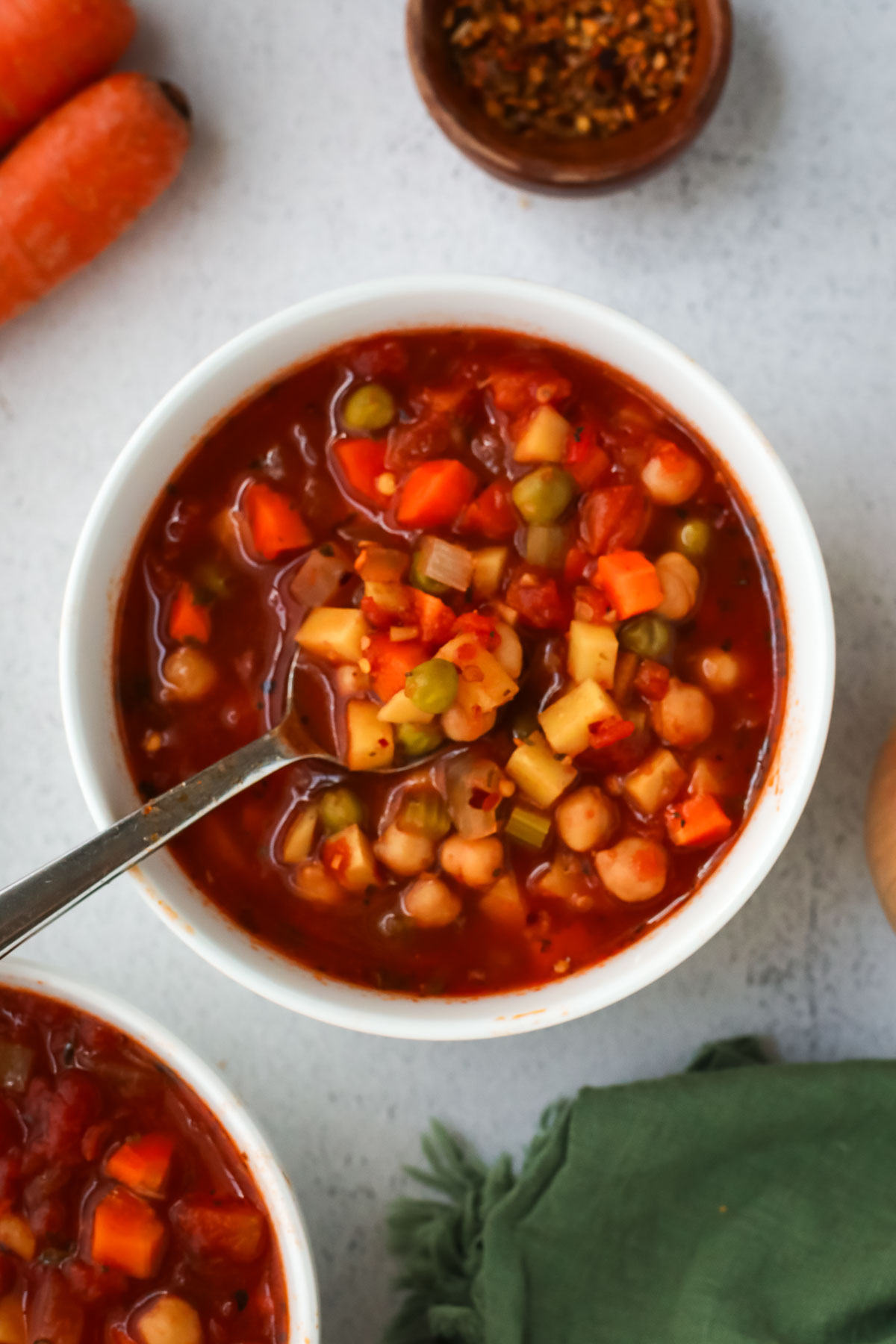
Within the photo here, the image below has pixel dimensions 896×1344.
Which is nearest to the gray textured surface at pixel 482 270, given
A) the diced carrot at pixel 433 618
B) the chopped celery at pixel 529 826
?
the chopped celery at pixel 529 826

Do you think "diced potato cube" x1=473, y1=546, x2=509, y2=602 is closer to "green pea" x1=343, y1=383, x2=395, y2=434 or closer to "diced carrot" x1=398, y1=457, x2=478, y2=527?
"diced carrot" x1=398, y1=457, x2=478, y2=527

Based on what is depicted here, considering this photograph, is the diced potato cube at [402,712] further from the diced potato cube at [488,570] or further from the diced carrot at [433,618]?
the diced potato cube at [488,570]

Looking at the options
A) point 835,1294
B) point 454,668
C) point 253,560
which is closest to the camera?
point 454,668

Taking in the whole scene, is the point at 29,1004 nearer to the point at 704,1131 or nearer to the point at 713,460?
the point at 704,1131

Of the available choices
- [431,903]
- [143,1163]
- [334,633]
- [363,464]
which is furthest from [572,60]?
[143,1163]

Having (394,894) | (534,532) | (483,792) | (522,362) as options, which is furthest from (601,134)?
(394,894)

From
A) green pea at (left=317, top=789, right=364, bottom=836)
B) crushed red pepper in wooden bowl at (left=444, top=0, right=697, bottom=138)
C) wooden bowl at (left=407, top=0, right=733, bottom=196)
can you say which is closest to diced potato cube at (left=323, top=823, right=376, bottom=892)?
green pea at (left=317, top=789, right=364, bottom=836)

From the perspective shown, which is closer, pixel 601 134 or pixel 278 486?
pixel 278 486
